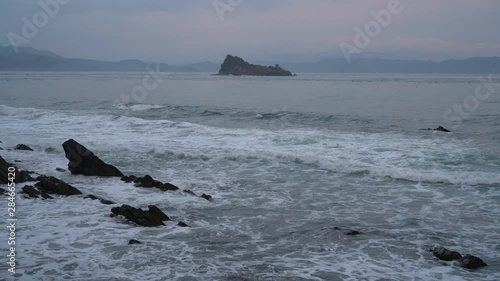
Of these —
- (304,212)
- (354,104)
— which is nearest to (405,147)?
(304,212)

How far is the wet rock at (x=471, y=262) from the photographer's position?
7719mm

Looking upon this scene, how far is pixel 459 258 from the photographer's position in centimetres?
799

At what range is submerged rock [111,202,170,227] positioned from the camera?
31.6ft

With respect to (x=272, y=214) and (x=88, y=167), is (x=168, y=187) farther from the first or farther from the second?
(x=272, y=214)

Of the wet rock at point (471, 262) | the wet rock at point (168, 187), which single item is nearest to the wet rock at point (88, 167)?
the wet rock at point (168, 187)

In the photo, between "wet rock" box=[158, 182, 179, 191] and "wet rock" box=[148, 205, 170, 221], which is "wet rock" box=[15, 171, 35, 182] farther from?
"wet rock" box=[148, 205, 170, 221]

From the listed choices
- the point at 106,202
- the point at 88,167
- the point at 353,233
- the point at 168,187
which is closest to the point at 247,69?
the point at 88,167

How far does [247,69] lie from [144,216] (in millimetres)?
188078

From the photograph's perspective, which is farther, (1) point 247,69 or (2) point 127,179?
(1) point 247,69

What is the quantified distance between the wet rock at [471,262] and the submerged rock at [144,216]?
246 inches

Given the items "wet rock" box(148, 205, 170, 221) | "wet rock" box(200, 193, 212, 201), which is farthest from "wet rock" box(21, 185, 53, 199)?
"wet rock" box(200, 193, 212, 201)

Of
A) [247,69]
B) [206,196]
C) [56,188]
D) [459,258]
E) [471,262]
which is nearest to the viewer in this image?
[471,262]

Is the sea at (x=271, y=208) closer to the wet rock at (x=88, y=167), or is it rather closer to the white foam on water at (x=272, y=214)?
the white foam on water at (x=272, y=214)

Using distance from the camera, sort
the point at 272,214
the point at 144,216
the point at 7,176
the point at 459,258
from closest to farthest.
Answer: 1. the point at 459,258
2. the point at 144,216
3. the point at 272,214
4. the point at 7,176
